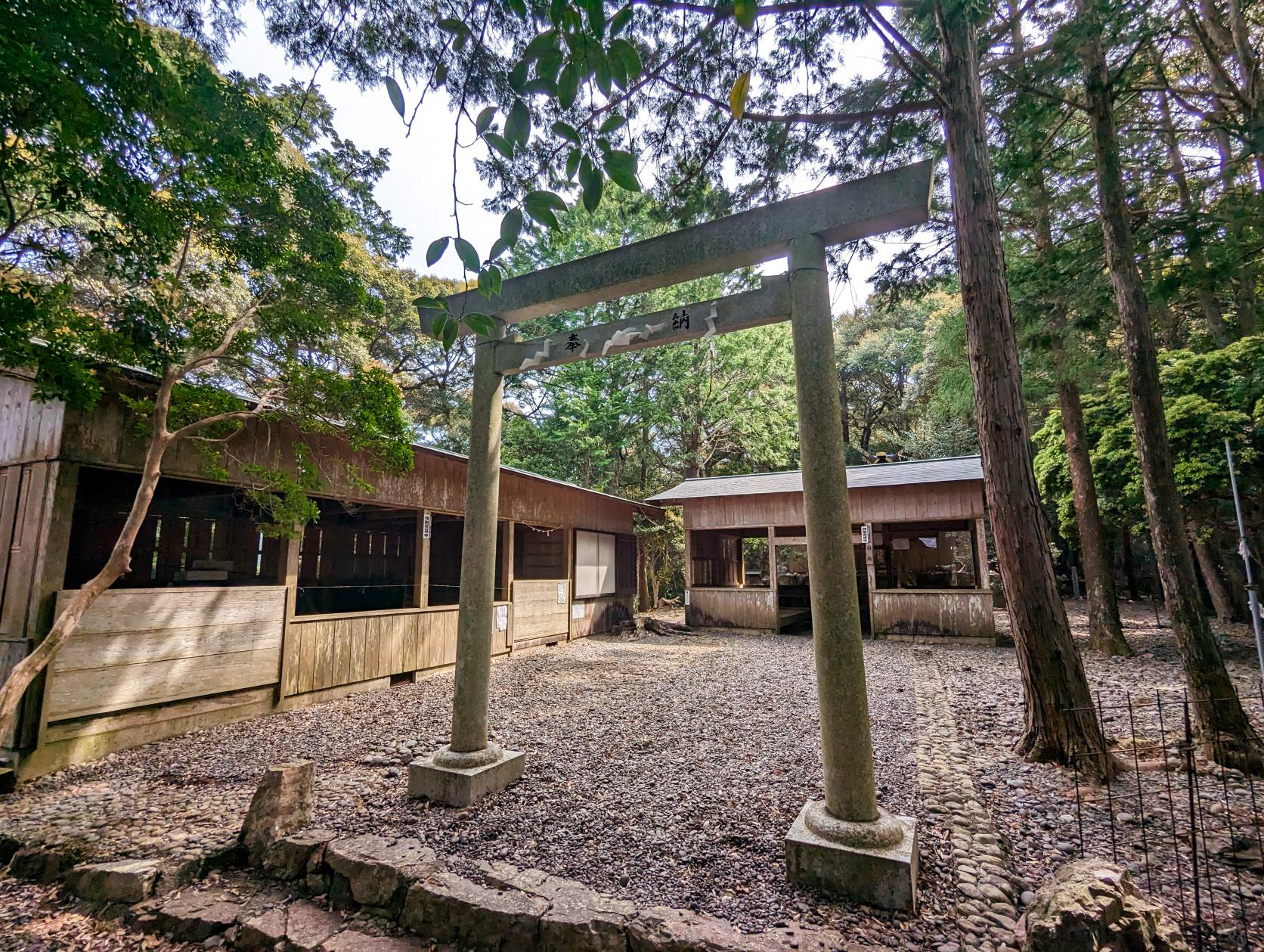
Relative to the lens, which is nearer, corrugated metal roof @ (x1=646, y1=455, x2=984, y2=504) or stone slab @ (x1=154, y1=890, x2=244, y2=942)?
stone slab @ (x1=154, y1=890, x2=244, y2=942)

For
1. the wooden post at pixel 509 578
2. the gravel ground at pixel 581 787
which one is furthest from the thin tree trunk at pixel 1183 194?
the wooden post at pixel 509 578

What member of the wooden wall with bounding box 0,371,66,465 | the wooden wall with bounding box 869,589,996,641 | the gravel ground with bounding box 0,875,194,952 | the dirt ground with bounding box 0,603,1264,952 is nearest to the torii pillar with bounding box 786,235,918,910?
the dirt ground with bounding box 0,603,1264,952

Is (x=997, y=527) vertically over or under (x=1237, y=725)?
over

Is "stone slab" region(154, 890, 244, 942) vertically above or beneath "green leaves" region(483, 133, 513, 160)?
beneath

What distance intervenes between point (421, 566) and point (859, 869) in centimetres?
623

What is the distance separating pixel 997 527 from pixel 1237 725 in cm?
195

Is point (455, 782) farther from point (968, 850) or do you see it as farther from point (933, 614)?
point (933, 614)

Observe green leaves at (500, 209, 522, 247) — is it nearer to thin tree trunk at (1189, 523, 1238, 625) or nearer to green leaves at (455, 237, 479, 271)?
green leaves at (455, 237, 479, 271)

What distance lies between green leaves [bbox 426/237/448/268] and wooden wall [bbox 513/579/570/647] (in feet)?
28.1

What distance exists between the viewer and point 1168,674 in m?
6.61

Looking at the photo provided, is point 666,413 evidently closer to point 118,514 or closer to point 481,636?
point 118,514

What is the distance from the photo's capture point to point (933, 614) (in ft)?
33.1

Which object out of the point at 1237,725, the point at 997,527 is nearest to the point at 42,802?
the point at 997,527

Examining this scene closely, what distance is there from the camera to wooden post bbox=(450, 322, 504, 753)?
341 cm
